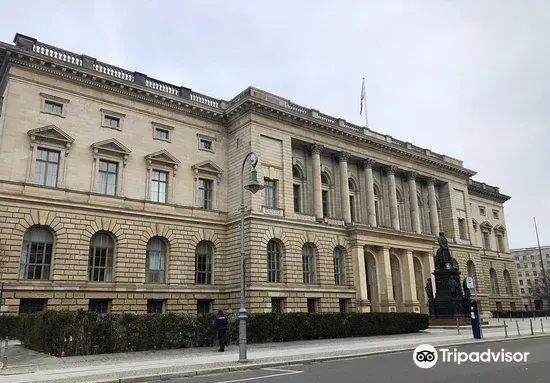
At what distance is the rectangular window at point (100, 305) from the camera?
3206 centimetres

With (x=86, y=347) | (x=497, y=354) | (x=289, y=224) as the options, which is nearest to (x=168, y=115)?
(x=289, y=224)

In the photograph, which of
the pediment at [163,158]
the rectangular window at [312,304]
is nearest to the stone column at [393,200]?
the rectangular window at [312,304]

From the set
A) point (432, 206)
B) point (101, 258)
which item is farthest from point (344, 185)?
point (101, 258)

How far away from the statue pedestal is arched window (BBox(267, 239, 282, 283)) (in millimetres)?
12703

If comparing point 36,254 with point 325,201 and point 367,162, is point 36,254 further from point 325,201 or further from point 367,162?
point 367,162

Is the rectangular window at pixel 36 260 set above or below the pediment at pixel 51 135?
below

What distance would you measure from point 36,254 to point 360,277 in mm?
26499

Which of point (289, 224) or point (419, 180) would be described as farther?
point (419, 180)

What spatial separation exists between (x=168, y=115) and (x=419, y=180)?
108 ft

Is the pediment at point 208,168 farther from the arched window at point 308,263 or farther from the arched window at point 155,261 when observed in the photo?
the arched window at point 308,263

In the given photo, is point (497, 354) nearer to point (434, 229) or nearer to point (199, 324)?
point (199, 324)

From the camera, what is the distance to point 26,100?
103 ft

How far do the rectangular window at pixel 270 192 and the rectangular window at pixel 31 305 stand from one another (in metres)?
18.4

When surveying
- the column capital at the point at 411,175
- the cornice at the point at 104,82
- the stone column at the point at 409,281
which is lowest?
the stone column at the point at 409,281
